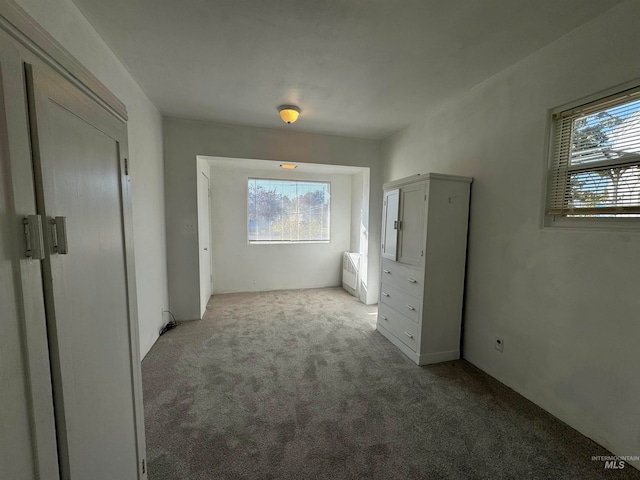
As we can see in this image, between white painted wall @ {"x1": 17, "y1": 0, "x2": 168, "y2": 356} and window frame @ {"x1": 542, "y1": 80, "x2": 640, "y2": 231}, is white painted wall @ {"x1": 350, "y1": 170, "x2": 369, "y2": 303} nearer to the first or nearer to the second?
window frame @ {"x1": 542, "y1": 80, "x2": 640, "y2": 231}

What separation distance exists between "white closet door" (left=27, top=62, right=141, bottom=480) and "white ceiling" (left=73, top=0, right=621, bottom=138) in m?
1.23

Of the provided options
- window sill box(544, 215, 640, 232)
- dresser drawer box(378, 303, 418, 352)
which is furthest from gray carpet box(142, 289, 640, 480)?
window sill box(544, 215, 640, 232)

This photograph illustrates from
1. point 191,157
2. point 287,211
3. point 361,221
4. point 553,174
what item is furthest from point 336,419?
point 287,211

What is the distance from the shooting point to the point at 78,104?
76 centimetres

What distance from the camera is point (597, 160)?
172cm

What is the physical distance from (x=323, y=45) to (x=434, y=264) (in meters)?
2.06

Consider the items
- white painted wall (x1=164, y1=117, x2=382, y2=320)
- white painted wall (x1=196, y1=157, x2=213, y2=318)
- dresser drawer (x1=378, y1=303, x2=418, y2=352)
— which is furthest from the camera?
white painted wall (x1=196, y1=157, x2=213, y2=318)

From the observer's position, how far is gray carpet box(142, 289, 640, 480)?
151cm

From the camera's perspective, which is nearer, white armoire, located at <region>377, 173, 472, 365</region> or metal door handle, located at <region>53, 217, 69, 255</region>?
metal door handle, located at <region>53, 217, 69, 255</region>

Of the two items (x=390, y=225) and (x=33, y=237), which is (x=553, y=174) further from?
(x=33, y=237)

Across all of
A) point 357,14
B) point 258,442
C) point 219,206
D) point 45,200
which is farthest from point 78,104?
point 219,206

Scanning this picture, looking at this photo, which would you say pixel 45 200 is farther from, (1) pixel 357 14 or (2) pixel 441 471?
(2) pixel 441 471

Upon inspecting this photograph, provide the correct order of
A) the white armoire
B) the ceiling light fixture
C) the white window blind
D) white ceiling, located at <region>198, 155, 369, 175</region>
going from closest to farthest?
1. the white armoire
2. the ceiling light fixture
3. white ceiling, located at <region>198, 155, 369, 175</region>
4. the white window blind

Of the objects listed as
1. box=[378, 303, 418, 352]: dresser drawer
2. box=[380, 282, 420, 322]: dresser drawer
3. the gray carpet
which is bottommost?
the gray carpet
